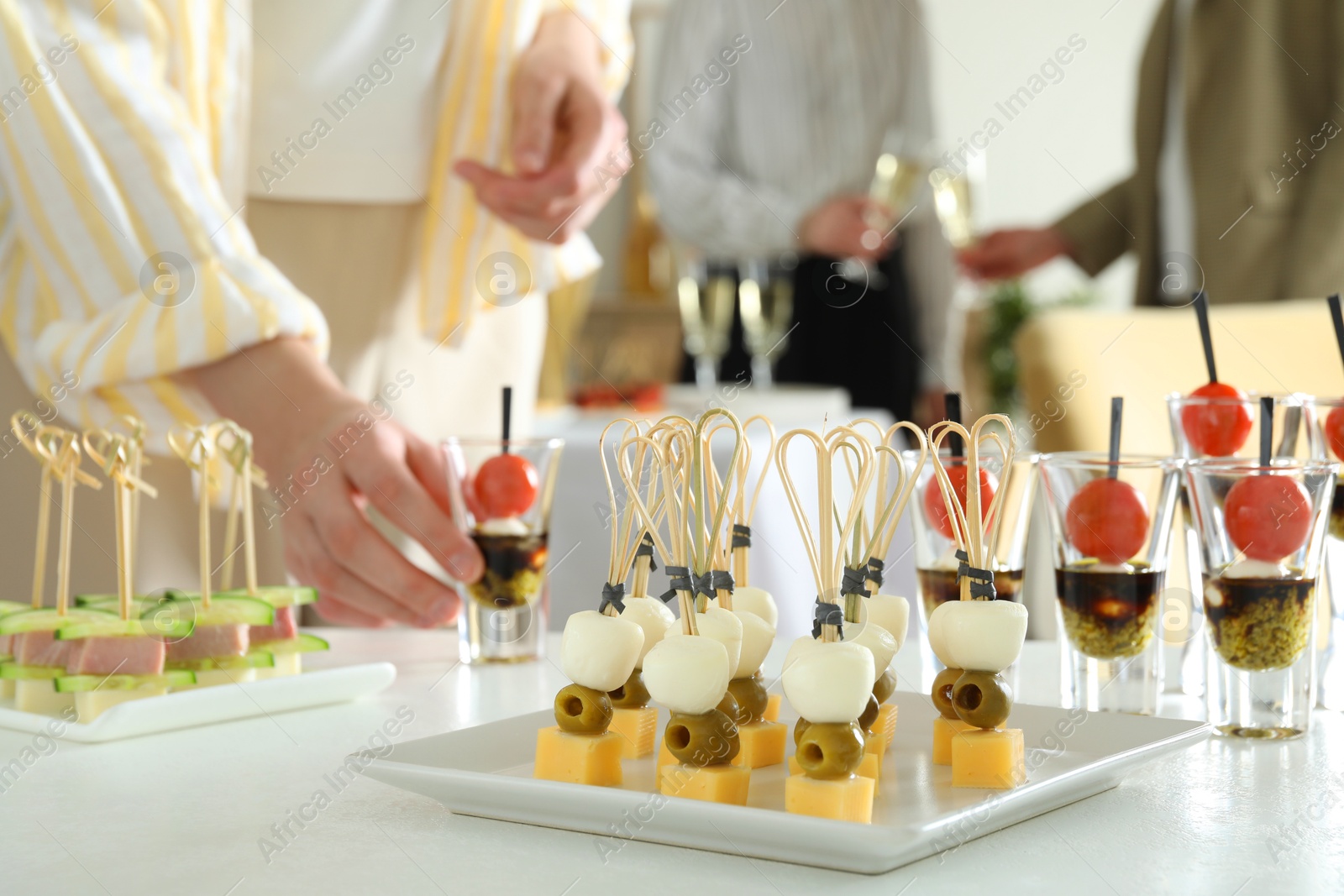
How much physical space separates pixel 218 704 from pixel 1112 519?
416 millimetres

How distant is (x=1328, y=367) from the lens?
130 centimetres

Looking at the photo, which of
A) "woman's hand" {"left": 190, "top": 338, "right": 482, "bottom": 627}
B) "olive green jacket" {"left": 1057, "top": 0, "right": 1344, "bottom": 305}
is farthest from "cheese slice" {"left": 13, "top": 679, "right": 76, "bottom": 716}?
"olive green jacket" {"left": 1057, "top": 0, "right": 1344, "bottom": 305}

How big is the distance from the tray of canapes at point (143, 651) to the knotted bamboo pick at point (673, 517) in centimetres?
23

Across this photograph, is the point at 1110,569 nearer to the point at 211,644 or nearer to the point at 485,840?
the point at 485,840

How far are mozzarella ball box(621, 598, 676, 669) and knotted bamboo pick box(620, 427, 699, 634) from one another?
0.4 inches

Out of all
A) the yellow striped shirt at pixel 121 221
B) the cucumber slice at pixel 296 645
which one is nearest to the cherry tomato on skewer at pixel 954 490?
the cucumber slice at pixel 296 645

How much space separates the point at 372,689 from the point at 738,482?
0.82 feet

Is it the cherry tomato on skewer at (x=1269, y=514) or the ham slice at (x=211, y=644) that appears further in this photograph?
the ham slice at (x=211, y=644)

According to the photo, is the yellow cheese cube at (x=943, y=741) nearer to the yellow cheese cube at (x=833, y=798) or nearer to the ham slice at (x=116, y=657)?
the yellow cheese cube at (x=833, y=798)

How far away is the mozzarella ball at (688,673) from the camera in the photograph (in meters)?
0.43

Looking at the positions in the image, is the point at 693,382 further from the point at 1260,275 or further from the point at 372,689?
the point at 372,689

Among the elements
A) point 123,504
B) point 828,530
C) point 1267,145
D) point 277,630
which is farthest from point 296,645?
point 1267,145

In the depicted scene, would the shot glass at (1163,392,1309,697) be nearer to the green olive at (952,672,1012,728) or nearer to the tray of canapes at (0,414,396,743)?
the green olive at (952,672,1012,728)

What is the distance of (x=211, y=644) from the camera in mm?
652
